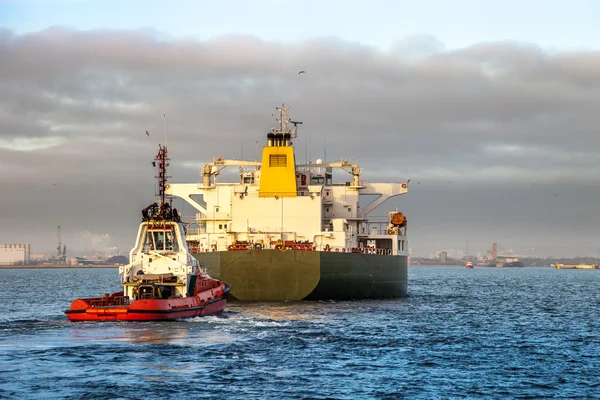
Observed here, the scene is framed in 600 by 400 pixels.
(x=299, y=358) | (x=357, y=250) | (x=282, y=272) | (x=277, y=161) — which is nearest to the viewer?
(x=299, y=358)

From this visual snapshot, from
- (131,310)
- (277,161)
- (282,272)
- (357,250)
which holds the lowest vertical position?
(131,310)

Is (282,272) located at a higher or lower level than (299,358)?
higher

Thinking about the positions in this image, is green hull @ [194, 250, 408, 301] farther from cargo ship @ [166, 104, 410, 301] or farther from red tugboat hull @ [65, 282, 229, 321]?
red tugboat hull @ [65, 282, 229, 321]

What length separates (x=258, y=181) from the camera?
6881cm

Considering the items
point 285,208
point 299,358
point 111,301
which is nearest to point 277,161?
point 285,208

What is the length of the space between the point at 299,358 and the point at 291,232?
29.9 m

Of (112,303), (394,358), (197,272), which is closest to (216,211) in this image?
(197,272)

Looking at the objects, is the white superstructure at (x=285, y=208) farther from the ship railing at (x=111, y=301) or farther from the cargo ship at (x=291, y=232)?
the ship railing at (x=111, y=301)

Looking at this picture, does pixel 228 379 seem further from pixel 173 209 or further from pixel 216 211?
pixel 216 211

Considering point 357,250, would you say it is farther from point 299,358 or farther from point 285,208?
point 299,358

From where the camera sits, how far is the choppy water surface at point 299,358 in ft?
88.9

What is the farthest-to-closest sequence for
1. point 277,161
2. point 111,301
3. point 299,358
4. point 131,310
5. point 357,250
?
1. point 277,161
2. point 357,250
3. point 111,301
4. point 131,310
5. point 299,358

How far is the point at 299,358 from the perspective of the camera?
3294cm

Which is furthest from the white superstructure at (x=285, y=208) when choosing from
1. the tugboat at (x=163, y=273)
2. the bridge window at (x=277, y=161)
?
the tugboat at (x=163, y=273)
